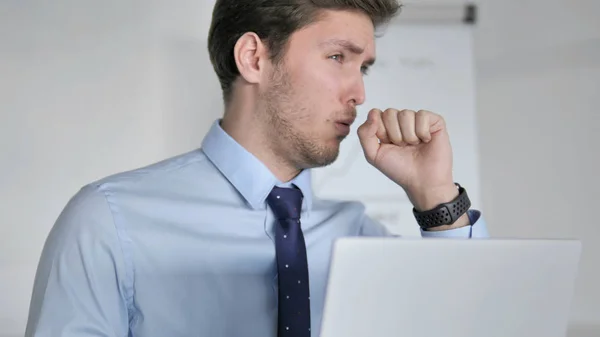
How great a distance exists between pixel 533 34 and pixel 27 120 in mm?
2046

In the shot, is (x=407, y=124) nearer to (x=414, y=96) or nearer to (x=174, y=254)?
(x=174, y=254)

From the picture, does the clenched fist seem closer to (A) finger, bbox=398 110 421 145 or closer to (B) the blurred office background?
(A) finger, bbox=398 110 421 145

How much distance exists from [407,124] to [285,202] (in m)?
0.29

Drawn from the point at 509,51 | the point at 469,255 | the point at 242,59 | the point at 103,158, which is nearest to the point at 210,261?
the point at 242,59

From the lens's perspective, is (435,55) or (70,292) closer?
(70,292)

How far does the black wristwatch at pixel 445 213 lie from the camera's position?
4.65ft

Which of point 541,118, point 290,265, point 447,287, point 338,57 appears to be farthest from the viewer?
point 541,118

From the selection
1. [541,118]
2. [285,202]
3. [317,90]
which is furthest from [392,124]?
[541,118]

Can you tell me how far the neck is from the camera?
1510mm

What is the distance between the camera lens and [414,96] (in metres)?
2.76

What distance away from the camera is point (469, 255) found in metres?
0.80

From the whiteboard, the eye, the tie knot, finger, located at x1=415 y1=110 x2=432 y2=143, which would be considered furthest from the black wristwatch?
the whiteboard

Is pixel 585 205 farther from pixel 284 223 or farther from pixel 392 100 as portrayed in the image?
pixel 284 223

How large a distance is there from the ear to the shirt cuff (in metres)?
0.48
